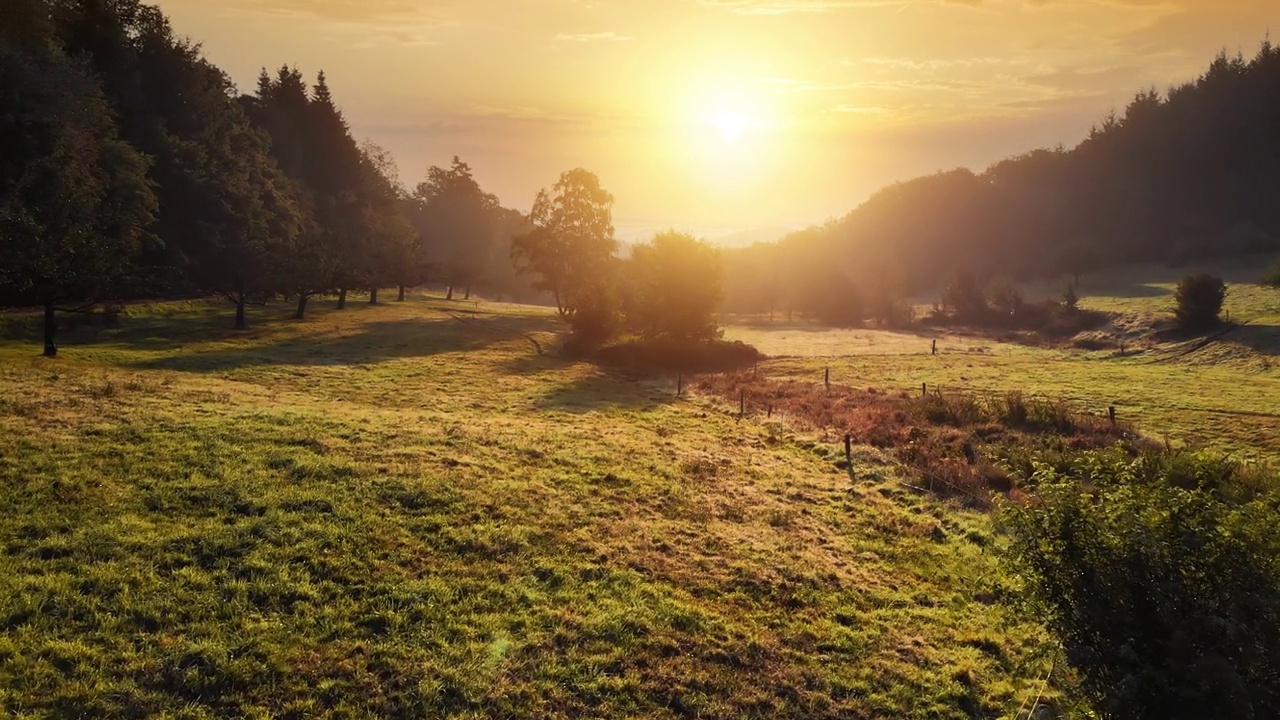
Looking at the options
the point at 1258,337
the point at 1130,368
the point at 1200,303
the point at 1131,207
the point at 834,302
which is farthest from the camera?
the point at 1131,207

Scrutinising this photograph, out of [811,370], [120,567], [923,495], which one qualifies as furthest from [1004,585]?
[811,370]

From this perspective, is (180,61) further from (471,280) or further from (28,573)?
(28,573)

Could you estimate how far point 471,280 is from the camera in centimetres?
11588

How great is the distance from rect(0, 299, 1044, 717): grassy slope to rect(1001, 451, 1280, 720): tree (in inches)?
86.8

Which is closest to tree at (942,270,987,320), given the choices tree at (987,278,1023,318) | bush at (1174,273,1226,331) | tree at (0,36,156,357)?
tree at (987,278,1023,318)

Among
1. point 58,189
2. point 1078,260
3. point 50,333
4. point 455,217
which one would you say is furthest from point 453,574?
point 1078,260

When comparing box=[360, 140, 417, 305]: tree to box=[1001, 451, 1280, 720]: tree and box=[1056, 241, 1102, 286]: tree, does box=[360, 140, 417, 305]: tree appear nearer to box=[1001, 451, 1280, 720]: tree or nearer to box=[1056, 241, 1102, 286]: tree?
box=[1001, 451, 1280, 720]: tree

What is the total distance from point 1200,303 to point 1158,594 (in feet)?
281

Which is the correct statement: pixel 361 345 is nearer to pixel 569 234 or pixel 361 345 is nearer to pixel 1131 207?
pixel 569 234

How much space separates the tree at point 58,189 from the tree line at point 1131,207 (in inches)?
3994

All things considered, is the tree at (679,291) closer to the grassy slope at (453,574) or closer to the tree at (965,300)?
the grassy slope at (453,574)

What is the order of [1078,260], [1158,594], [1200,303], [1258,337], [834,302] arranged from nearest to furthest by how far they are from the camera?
1. [1158,594]
2. [1258,337]
3. [1200,303]
4. [834,302]
5. [1078,260]

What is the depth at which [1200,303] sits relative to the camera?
73.1 meters

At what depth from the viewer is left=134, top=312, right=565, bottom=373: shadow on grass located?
140 ft
